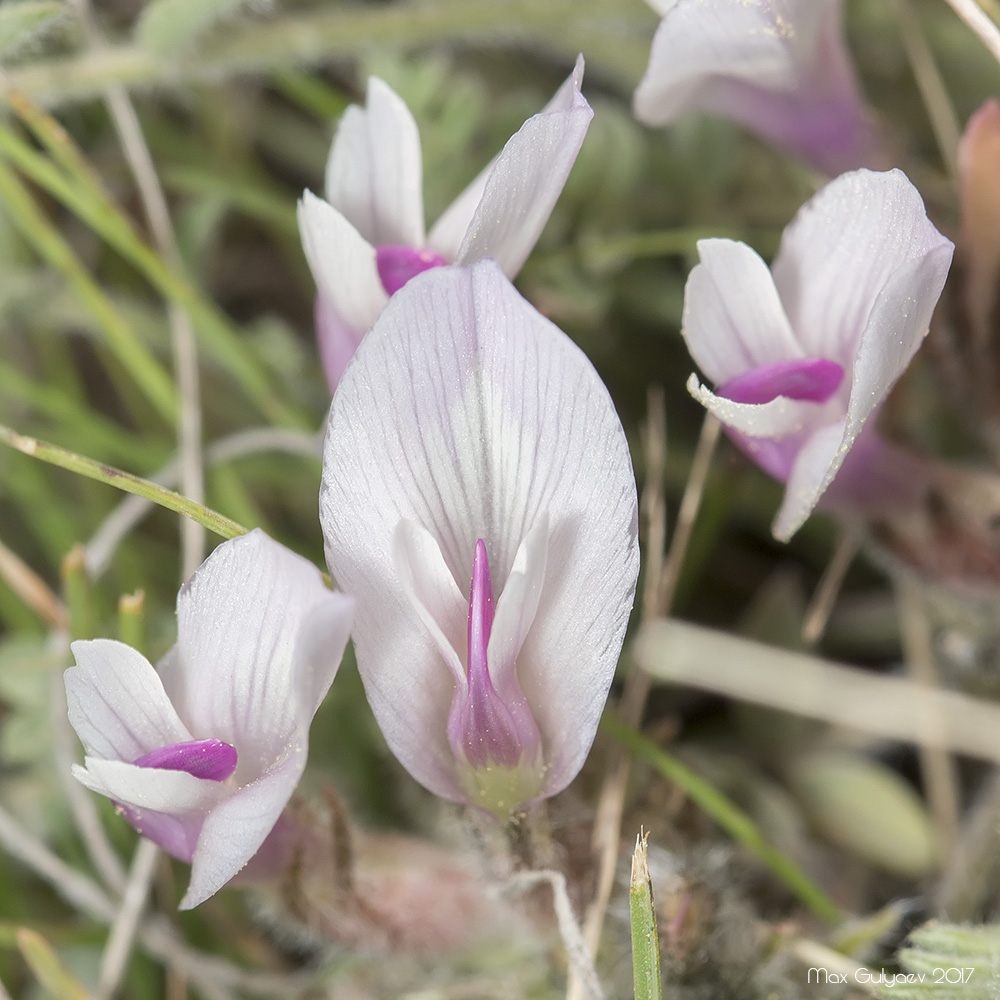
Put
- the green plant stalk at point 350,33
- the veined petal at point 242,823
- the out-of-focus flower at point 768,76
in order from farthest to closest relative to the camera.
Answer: the green plant stalk at point 350,33 < the out-of-focus flower at point 768,76 < the veined petal at point 242,823

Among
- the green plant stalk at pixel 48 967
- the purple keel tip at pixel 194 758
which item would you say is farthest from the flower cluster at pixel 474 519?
the green plant stalk at pixel 48 967

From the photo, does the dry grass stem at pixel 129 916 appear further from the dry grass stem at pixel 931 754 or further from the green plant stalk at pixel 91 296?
the dry grass stem at pixel 931 754

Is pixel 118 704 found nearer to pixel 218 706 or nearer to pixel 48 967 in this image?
pixel 218 706

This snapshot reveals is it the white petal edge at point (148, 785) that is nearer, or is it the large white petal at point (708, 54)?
the white petal edge at point (148, 785)

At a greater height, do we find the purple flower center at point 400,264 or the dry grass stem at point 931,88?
the purple flower center at point 400,264

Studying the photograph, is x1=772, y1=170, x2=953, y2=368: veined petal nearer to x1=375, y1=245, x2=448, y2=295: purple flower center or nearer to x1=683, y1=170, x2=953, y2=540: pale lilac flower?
x1=683, y1=170, x2=953, y2=540: pale lilac flower

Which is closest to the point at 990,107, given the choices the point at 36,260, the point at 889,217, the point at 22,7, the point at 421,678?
the point at 889,217

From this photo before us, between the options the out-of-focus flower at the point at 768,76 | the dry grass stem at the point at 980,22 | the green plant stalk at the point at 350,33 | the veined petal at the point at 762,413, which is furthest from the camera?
the green plant stalk at the point at 350,33

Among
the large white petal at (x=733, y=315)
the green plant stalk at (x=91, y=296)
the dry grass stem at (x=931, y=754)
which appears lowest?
the dry grass stem at (x=931, y=754)

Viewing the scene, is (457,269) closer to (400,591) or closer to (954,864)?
(400,591)
